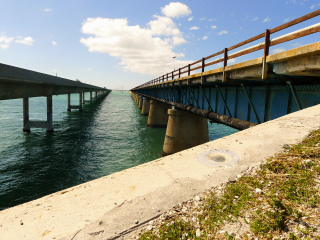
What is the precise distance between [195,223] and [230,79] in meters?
7.63

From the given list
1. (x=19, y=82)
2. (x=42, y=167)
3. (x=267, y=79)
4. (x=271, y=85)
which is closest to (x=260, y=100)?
(x=271, y=85)

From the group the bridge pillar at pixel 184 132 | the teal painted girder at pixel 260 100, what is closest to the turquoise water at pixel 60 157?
the bridge pillar at pixel 184 132

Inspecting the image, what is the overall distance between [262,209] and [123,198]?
1.98 meters

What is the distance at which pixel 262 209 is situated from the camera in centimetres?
266

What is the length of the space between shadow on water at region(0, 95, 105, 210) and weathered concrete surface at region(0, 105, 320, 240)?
30.5ft

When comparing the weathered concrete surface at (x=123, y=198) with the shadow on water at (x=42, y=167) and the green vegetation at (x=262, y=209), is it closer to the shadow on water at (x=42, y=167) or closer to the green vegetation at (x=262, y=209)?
the green vegetation at (x=262, y=209)

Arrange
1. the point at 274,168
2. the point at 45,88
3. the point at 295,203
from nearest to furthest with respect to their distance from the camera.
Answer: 1. the point at 295,203
2. the point at 274,168
3. the point at 45,88

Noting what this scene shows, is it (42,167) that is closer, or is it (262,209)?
(262,209)

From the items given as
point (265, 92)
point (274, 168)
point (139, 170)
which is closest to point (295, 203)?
point (274, 168)

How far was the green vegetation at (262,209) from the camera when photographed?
237 centimetres

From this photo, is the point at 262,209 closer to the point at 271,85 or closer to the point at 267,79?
the point at 267,79

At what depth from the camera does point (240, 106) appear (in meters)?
10.6

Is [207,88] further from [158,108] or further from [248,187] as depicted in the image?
[158,108]

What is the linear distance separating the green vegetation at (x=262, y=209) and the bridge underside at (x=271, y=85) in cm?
289
